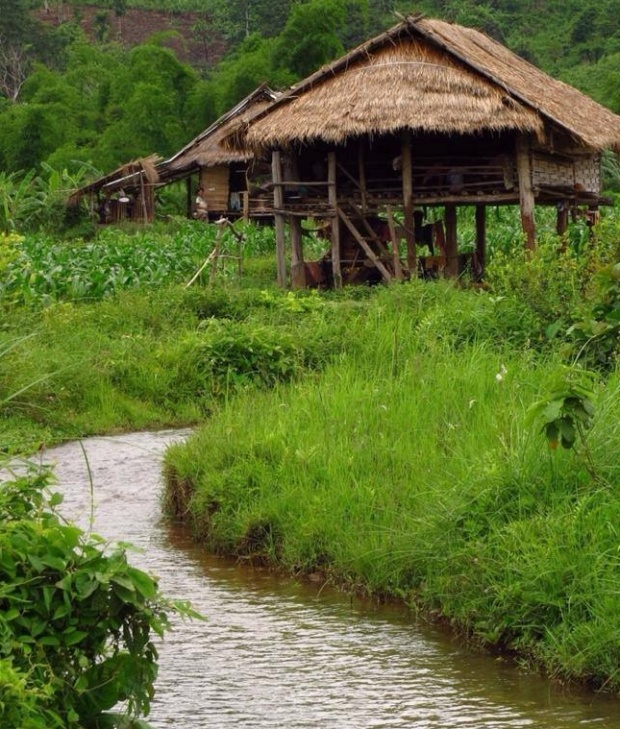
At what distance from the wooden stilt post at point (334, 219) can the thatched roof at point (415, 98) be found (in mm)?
593

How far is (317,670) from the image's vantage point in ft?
18.2

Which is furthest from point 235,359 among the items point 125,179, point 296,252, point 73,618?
point 125,179

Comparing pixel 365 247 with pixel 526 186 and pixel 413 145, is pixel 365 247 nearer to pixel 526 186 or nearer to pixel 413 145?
pixel 413 145

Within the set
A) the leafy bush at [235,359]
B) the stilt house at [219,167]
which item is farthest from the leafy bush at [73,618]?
the stilt house at [219,167]

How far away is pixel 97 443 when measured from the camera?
1057 centimetres

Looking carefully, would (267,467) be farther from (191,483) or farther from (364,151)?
(364,151)

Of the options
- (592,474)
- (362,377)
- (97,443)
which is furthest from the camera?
(97,443)

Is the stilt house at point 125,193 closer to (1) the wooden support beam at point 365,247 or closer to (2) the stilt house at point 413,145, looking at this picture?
(2) the stilt house at point 413,145

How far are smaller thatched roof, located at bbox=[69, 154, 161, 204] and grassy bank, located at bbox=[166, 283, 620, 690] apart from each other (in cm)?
1885

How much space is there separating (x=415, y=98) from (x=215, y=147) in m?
12.0

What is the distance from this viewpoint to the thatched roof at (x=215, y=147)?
26.9 meters

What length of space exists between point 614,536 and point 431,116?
1080 centimetres

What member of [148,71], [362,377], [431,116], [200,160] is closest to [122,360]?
[362,377]

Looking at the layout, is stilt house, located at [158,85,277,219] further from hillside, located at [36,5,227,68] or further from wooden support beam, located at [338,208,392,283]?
hillside, located at [36,5,227,68]
